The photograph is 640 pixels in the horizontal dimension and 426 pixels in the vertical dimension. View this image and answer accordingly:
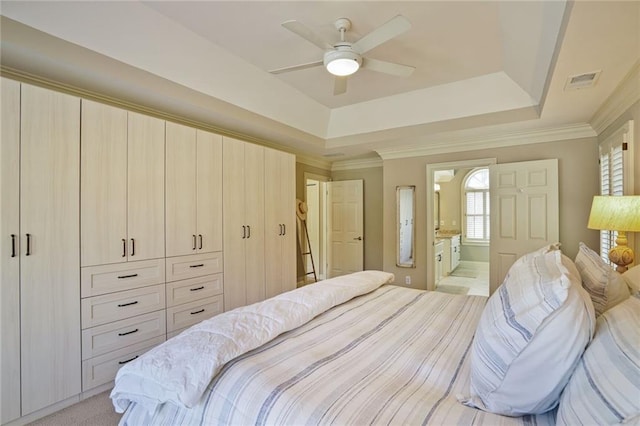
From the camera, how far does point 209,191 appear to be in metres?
3.21

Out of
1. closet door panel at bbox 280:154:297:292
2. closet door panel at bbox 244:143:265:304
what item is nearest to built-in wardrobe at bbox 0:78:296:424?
closet door panel at bbox 244:143:265:304

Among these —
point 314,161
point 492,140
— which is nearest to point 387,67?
point 492,140

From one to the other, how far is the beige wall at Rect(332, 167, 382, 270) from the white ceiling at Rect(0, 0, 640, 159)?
5.53 feet

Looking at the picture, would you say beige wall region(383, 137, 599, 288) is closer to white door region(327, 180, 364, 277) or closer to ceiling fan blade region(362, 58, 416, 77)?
white door region(327, 180, 364, 277)

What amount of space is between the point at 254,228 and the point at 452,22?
284 cm

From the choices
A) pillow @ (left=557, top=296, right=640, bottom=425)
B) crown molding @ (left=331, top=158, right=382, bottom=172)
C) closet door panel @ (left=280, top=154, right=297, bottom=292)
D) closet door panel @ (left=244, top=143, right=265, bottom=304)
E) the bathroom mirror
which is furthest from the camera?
crown molding @ (left=331, top=158, right=382, bottom=172)

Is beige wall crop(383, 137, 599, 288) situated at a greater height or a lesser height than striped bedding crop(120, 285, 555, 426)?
greater

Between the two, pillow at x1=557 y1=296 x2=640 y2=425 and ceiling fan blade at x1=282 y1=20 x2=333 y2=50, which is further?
ceiling fan blade at x1=282 y1=20 x2=333 y2=50

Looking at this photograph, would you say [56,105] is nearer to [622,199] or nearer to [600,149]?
[622,199]

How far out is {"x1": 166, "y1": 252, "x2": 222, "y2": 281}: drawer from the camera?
2865mm

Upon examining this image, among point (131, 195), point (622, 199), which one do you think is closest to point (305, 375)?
point (131, 195)

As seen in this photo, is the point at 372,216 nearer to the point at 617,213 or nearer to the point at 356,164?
the point at 356,164

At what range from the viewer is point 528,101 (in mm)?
3270

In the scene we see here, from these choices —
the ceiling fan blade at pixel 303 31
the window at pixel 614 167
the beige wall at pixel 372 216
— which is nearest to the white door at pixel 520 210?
the window at pixel 614 167
